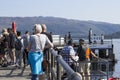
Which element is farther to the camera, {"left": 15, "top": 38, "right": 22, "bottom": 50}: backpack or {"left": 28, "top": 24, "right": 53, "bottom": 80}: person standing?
{"left": 15, "top": 38, "right": 22, "bottom": 50}: backpack

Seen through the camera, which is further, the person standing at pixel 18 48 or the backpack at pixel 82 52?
the person standing at pixel 18 48

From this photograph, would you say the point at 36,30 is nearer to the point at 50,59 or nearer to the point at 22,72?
the point at 50,59

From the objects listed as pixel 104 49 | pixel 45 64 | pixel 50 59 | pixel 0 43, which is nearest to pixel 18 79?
pixel 50 59

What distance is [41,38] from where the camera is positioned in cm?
1236

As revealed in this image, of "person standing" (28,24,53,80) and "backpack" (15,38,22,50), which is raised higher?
"person standing" (28,24,53,80)

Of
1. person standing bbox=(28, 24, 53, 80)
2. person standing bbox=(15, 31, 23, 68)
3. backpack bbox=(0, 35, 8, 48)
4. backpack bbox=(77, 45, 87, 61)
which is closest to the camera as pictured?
person standing bbox=(28, 24, 53, 80)

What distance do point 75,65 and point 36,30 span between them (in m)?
7.19

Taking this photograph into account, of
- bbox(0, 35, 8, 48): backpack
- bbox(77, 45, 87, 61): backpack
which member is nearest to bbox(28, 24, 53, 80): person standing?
bbox(77, 45, 87, 61): backpack

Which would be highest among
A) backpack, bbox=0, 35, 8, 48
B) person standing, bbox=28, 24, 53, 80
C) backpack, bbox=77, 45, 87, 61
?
person standing, bbox=28, 24, 53, 80

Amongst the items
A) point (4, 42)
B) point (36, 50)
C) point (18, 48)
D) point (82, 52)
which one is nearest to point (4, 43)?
point (4, 42)

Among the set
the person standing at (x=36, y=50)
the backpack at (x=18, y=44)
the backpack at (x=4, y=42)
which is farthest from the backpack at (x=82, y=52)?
the person standing at (x=36, y=50)

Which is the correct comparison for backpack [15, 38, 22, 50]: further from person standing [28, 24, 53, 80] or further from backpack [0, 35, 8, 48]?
person standing [28, 24, 53, 80]

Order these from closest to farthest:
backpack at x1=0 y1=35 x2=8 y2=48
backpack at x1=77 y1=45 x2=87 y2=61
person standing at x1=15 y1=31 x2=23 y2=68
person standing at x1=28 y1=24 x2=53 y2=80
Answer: person standing at x1=28 y1=24 x2=53 y2=80
backpack at x1=77 y1=45 x2=87 y2=61
person standing at x1=15 y1=31 x2=23 y2=68
backpack at x1=0 y1=35 x2=8 y2=48

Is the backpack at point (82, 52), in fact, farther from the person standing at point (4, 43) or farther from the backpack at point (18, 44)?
the person standing at point (4, 43)
